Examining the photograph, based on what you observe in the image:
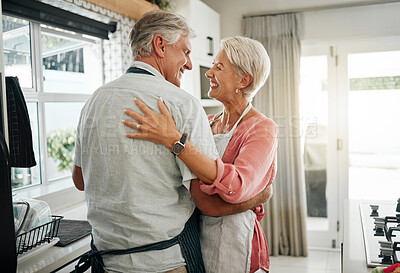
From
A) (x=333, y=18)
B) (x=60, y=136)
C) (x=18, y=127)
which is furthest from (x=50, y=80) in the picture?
(x=333, y=18)

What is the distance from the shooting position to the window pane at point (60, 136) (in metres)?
2.77

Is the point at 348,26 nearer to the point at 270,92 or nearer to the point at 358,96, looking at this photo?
the point at 358,96

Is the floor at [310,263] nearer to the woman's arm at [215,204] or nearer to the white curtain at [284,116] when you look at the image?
the white curtain at [284,116]

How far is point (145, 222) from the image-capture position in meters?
1.14

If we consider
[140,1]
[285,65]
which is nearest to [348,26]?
[285,65]

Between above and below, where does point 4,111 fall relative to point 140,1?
below

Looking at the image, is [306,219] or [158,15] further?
[306,219]

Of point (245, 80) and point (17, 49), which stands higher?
point (17, 49)

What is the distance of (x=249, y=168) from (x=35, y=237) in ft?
3.30

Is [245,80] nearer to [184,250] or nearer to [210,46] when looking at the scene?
[184,250]

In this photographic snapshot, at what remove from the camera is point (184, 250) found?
1.23m

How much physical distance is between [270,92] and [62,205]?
7.19 ft

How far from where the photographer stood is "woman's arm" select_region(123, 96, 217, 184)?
1107 mm

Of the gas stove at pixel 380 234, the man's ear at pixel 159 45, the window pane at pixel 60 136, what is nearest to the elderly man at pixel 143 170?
the man's ear at pixel 159 45
